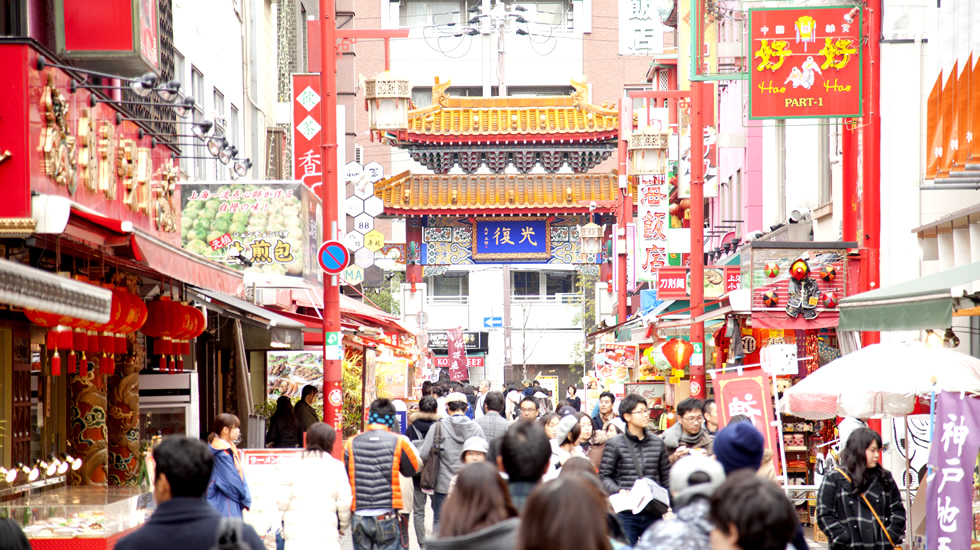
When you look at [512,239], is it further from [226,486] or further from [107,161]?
[226,486]

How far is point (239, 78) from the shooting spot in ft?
70.9

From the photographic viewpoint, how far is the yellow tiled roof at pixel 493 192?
139ft

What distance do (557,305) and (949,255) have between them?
38.5 m

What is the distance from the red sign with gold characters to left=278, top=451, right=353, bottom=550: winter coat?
24.4 feet

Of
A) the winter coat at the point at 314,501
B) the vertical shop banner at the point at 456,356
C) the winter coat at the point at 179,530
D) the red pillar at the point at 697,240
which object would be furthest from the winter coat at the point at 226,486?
the vertical shop banner at the point at 456,356

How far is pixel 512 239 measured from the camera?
1747 inches

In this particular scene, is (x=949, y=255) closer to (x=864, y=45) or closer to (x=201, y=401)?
(x=864, y=45)

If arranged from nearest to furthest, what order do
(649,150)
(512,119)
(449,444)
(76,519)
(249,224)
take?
(76,519) → (449,444) → (249,224) → (649,150) → (512,119)

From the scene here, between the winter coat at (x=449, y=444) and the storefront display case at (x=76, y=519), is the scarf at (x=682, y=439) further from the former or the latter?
the storefront display case at (x=76, y=519)

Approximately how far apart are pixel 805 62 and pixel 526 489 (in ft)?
31.4

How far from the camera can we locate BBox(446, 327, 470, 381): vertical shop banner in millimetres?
46219

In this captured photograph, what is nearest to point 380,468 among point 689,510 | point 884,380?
point 884,380

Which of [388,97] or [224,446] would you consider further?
[388,97]

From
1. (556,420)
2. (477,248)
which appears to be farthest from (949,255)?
(477,248)
